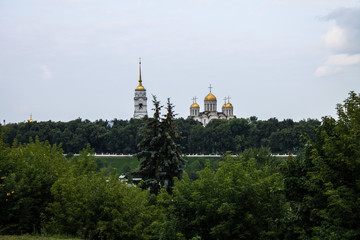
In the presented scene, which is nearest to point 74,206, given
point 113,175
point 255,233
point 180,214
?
point 113,175

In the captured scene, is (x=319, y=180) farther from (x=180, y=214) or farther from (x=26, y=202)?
(x=26, y=202)

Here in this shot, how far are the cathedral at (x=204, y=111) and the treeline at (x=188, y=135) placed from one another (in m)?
14.4

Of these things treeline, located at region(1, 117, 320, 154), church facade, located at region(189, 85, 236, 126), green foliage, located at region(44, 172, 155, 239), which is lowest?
green foliage, located at region(44, 172, 155, 239)

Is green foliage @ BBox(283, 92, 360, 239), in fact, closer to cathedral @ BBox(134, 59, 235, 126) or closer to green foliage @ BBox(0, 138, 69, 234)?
green foliage @ BBox(0, 138, 69, 234)

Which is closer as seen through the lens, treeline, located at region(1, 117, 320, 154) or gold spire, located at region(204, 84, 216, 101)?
treeline, located at region(1, 117, 320, 154)

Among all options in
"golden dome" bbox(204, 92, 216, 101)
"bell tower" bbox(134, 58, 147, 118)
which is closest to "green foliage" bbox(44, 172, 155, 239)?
"bell tower" bbox(134, 58, 147, 118)

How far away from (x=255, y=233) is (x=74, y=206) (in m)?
6.18

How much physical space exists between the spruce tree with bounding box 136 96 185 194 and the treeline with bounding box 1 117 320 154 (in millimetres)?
64348

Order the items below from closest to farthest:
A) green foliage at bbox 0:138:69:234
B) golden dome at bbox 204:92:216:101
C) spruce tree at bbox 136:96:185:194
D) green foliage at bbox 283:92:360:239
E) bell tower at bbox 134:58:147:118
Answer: green foliage at bbox 283:92:360:239, green foliage at bbox 0:138:69:234, spruce tree at bbox 136:96:185:194, bell tower at bbox 134:58:147:118, golden dome at bbox 204:92:216:101

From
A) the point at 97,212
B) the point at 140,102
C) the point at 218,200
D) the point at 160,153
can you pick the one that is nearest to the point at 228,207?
the point at 218,200

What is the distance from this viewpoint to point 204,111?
117m

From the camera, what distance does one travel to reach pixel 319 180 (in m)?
13.7

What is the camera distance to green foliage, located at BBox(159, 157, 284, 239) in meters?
14.7

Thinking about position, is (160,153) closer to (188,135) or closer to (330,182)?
(330,182)
